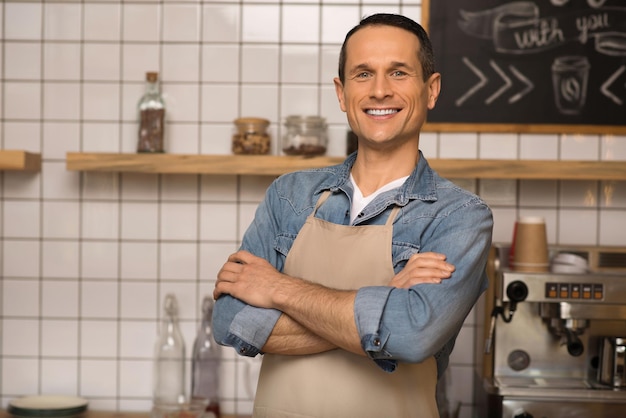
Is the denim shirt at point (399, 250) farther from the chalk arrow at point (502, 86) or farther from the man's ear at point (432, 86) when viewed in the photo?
the chalk arrow at point (502, 86)

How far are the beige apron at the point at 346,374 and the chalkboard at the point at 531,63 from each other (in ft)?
4.18

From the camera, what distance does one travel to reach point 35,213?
281 cm

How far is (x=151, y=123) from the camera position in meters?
2.68

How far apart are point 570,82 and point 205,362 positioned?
1498 millimetres

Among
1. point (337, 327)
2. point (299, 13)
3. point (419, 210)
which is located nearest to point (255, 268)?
point (337, 327)

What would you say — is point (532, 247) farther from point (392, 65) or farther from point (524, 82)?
point (392, 65)

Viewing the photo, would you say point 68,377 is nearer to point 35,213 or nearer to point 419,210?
point 35,213

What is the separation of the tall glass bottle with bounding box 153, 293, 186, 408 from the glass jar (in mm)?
651

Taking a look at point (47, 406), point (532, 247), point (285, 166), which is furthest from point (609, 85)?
point (47, 406)

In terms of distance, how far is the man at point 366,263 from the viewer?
1.45m

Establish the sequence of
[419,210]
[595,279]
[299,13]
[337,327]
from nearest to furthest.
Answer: [337,327]
[419,210]
[595,279]
[299,13]

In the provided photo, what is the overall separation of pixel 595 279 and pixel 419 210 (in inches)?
40.6

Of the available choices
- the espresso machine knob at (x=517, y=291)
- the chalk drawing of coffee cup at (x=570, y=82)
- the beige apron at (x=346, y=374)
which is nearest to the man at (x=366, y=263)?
the beige apron at (x=346, y=374)

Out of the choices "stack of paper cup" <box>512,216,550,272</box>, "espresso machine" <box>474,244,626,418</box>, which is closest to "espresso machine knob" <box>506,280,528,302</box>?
"espresso machine" <box>474,244,626,418</box>
